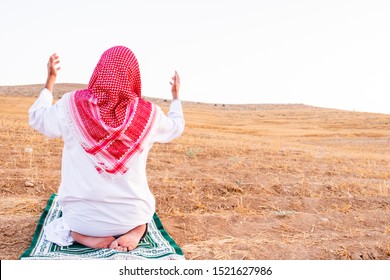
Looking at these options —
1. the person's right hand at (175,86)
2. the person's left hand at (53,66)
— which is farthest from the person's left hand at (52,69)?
the person's right hand at (175,86)

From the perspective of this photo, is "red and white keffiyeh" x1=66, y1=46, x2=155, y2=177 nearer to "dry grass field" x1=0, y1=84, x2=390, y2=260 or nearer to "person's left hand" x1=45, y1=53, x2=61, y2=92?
"person's left hand" x1=45, y1=53, x2=61, y2=92

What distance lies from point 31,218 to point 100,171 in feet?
5.53

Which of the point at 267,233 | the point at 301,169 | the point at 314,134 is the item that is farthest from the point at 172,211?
the point at 314,134

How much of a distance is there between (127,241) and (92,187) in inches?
23.5

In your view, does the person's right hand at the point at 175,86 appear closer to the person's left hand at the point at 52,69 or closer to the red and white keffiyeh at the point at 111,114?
the red and white keffiyeh at the point at 111,114

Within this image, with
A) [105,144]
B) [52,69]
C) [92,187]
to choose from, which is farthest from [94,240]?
[52,69]

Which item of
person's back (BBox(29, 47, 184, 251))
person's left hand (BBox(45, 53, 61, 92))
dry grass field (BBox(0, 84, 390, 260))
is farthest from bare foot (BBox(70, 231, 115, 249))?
person's left hand (BBox(45, 53, 61, 92))

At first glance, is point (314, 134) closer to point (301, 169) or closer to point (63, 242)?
point (301, 169)

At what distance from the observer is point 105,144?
13.5 ft

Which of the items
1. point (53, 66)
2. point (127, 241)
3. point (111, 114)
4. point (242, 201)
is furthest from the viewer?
point (242, 201)

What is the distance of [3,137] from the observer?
1129 centimetres

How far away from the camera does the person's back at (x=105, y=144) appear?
4059 mm

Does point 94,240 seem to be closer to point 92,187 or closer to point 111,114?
point 92,187

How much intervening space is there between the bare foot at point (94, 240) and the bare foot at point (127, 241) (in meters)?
0.07
